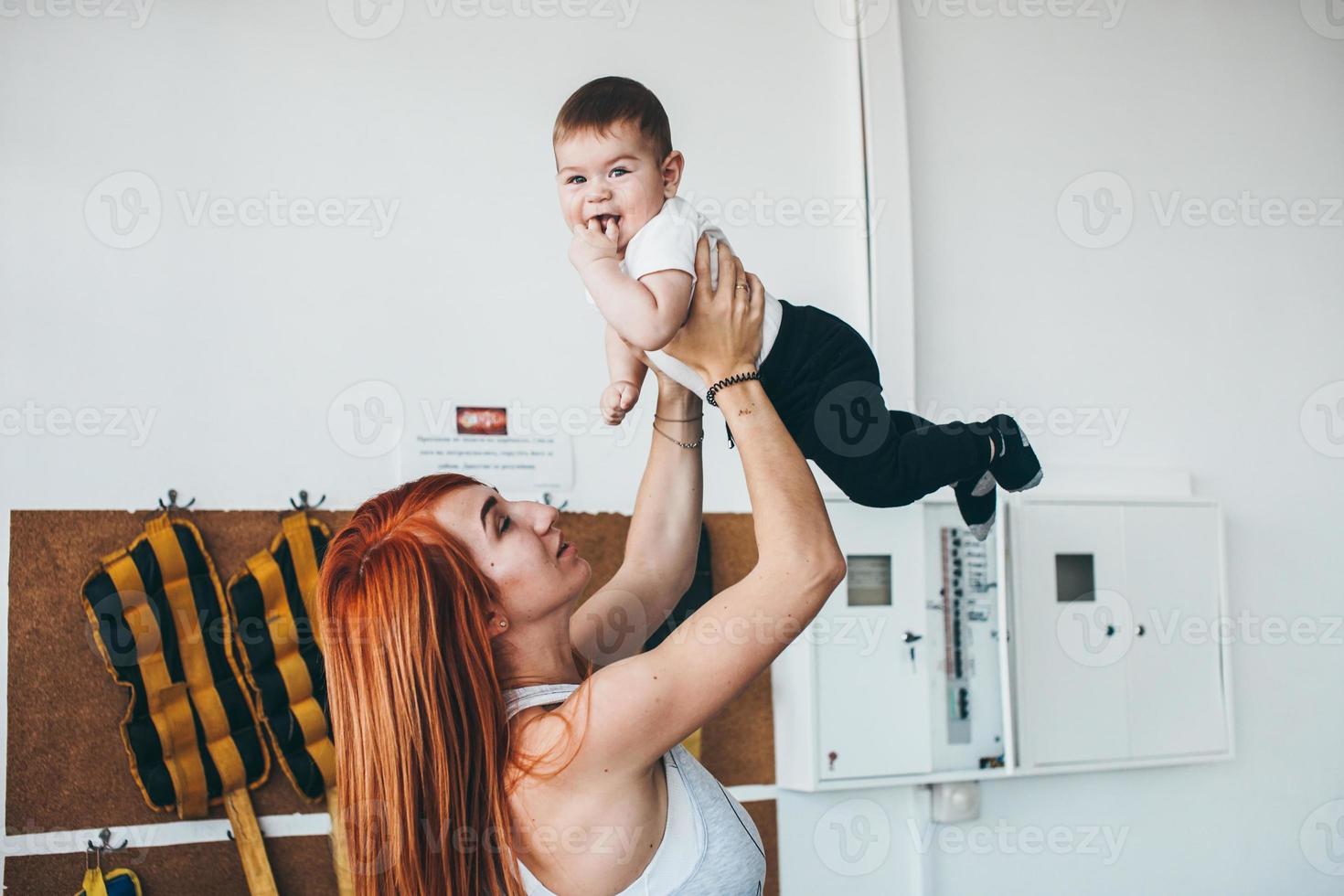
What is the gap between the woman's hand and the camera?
1475mm

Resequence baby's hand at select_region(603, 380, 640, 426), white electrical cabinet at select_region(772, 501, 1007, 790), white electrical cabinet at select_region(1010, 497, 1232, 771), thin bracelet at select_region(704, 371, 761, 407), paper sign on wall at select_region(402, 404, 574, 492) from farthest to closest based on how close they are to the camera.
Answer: white electrical cabinet at select_region(1010, 497, 1232, 771) → white electrical cabinet at select_region(772, 501, 1007, 790) → paper sign on wall at select_region(402, 404, 574, 492) → baby's hand at select_region(603, 380, 640, 426) → thin bracelet at select_region(704, 371, 761, 407)

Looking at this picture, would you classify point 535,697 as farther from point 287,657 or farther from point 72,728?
point 72,728

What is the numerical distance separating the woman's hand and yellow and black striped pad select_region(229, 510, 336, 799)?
1240 millimetres

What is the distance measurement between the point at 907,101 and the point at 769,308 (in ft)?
5.45

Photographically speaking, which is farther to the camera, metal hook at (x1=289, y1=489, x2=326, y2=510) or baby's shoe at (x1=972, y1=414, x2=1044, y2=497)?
metal hook at (x1=289, y1=489, x2=326, y2=510)

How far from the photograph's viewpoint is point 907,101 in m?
3.05

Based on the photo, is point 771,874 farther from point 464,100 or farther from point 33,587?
point 464,100

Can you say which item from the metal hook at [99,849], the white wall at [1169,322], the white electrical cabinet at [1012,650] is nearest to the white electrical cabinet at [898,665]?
the white electrical cabinet at [1012,650]

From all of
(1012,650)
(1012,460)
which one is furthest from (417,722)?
(1012,650)

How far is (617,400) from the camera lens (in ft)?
5.22

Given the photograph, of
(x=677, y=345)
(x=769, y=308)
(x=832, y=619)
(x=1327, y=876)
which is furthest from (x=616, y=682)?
(x=1327, y=876)

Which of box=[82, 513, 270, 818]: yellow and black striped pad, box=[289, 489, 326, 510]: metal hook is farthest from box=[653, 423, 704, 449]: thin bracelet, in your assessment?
box=[82, 513, 270, 818]: yellow and black striped pad

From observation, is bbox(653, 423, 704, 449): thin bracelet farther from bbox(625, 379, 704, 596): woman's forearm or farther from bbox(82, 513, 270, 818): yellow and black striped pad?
bbox(82, 513, 270, 818): yellow and black striped pad

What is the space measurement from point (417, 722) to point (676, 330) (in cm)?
58
